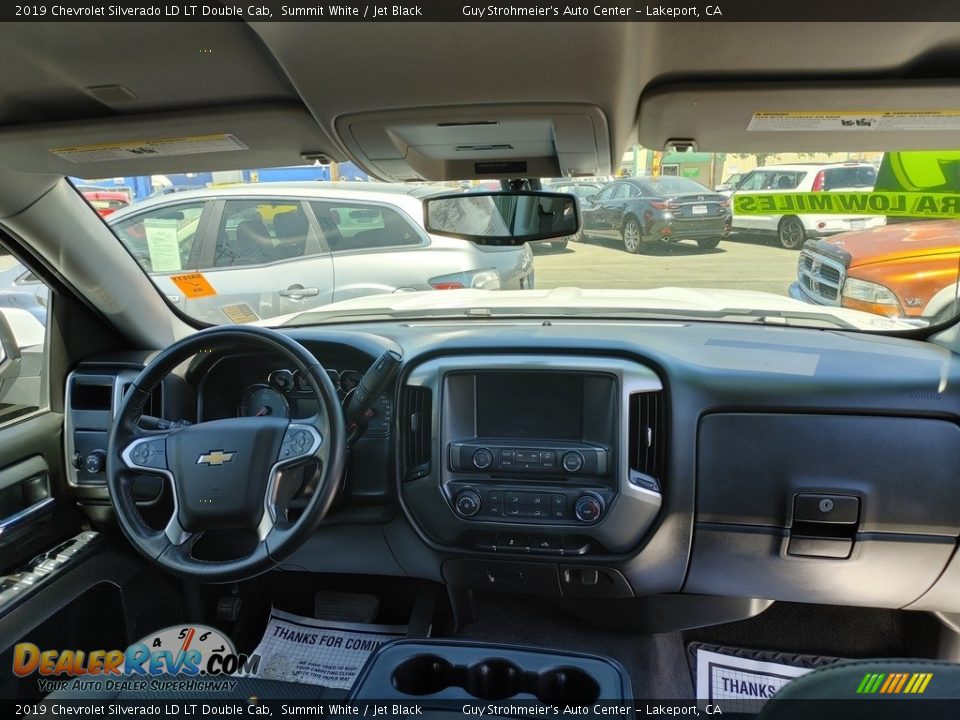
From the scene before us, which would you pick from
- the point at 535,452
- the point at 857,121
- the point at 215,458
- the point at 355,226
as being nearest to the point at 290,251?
the point at 355,226

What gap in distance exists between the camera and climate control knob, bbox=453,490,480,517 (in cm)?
250

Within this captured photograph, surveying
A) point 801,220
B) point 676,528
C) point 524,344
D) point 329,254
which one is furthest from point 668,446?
point 329,254

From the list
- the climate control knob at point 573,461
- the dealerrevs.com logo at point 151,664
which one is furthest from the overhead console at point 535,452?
the dealerrevs.com logo at point 151,664

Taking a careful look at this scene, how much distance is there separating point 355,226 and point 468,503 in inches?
55.7

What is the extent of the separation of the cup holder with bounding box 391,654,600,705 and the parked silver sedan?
164 centimetres

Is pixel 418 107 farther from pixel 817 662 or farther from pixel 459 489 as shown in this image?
pixel 817 662

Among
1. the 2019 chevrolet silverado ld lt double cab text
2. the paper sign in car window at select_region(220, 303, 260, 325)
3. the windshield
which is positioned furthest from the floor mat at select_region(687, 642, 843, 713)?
the paper sign in car window at select_region(220, 303, 260, 325)

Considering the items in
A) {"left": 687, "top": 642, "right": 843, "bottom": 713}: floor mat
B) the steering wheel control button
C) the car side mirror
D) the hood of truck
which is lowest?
{"left": 687, "top": 642, "right": 843, "bottom": 713}: floor mat

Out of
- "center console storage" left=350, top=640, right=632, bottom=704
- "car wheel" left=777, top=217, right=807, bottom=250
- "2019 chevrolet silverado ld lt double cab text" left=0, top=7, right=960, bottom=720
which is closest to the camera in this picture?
"2019 chevrolet silverado ld lt double cab text" left=0, top=7, right=960, bottom=720

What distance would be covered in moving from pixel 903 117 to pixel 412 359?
66.1 inches

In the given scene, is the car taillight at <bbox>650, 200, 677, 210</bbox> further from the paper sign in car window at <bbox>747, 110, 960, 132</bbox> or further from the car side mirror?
the car side mirror

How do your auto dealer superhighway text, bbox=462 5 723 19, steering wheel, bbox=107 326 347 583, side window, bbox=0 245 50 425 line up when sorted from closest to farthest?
your auto dealer superhighway text, bbox=462 5 723 19 < steering wheel, bbox=107 326 347 583 < side window, bbox=0 245 50 425

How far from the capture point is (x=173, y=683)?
2.57m

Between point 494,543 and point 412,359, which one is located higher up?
point 412,359
